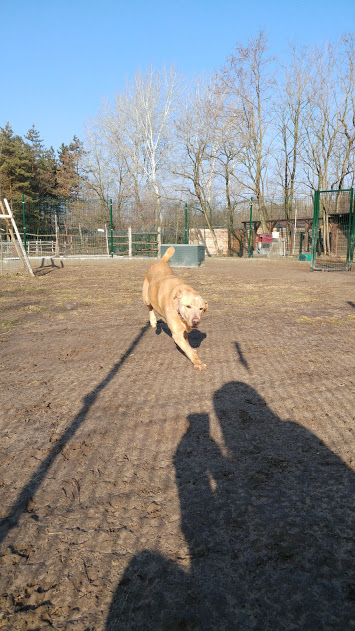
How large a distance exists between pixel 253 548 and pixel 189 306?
2895 mm

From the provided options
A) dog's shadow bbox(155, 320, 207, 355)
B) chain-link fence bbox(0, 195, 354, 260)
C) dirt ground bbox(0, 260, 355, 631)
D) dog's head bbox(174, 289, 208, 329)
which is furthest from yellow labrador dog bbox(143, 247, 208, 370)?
chain-link fence bbox(0, 195, 354, 260)

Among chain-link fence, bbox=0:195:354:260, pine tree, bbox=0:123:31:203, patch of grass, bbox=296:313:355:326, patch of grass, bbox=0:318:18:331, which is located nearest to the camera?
patch of grass, bbox=0:318:18:331

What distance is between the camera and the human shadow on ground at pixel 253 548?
150 cm

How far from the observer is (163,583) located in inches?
64.9

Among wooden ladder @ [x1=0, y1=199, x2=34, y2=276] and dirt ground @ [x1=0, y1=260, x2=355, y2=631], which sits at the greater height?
wooden ladder @ [x1=0, y1=199, x2=34, y2=276]

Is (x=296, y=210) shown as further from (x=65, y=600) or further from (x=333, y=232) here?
(x=65, y=600)

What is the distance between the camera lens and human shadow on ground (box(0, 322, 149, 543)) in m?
2.04

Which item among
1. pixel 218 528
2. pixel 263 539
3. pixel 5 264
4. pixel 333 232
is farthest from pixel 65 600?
pixel 333 232

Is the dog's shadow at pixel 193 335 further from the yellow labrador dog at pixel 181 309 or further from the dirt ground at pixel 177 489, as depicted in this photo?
the yellow labrador dog at pixel 181 309

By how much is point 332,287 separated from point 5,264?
41.6 ft

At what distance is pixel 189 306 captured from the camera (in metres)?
4.45

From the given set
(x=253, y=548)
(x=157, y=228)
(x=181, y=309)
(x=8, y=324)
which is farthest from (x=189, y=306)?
(x=157, y=228)

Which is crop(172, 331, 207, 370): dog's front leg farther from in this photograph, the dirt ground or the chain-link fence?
the chain-link fence

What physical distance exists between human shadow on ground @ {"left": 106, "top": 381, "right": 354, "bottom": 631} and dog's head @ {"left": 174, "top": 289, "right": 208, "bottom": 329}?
70.4 inches
